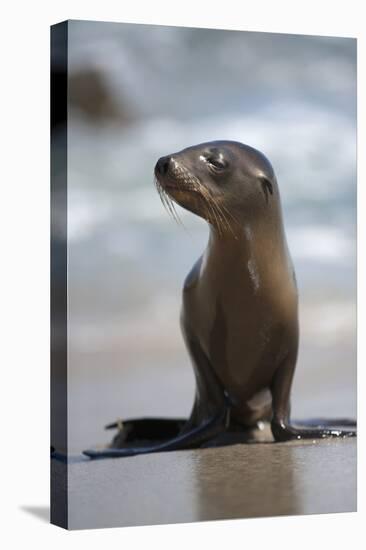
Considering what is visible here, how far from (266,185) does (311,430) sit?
170cm

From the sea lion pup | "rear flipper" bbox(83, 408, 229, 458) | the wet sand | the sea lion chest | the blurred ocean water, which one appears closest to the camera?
the wet sand

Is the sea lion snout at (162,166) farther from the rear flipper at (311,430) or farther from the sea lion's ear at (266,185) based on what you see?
the rear flipper at (311,430)

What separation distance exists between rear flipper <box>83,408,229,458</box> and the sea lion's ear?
149 cm

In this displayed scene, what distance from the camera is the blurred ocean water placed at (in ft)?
30.1

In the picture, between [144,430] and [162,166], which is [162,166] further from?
[144,430]

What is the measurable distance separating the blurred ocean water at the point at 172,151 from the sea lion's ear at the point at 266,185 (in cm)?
11

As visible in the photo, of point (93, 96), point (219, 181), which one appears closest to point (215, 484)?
point (219, 181)

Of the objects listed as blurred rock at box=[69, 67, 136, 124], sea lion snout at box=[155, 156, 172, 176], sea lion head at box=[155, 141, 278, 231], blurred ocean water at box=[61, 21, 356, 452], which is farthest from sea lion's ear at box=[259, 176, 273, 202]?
blurred rock at box=[69, 67, 136, 124]

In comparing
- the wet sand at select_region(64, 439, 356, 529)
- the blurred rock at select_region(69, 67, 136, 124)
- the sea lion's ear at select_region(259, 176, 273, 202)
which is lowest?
Answer: the wet sand at select_region(64, 439, 356, 529)

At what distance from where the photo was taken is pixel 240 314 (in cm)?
986

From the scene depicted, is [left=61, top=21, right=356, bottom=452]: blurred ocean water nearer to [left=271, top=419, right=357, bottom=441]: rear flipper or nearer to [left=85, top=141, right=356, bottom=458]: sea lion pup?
[left=85, top=141, right=356, bottom=458]: sea lion pup

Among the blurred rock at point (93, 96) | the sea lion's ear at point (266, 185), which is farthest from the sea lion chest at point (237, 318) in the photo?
the blurred rock at point (93, 96)

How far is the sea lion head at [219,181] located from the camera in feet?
30.9

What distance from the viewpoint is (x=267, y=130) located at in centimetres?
977
